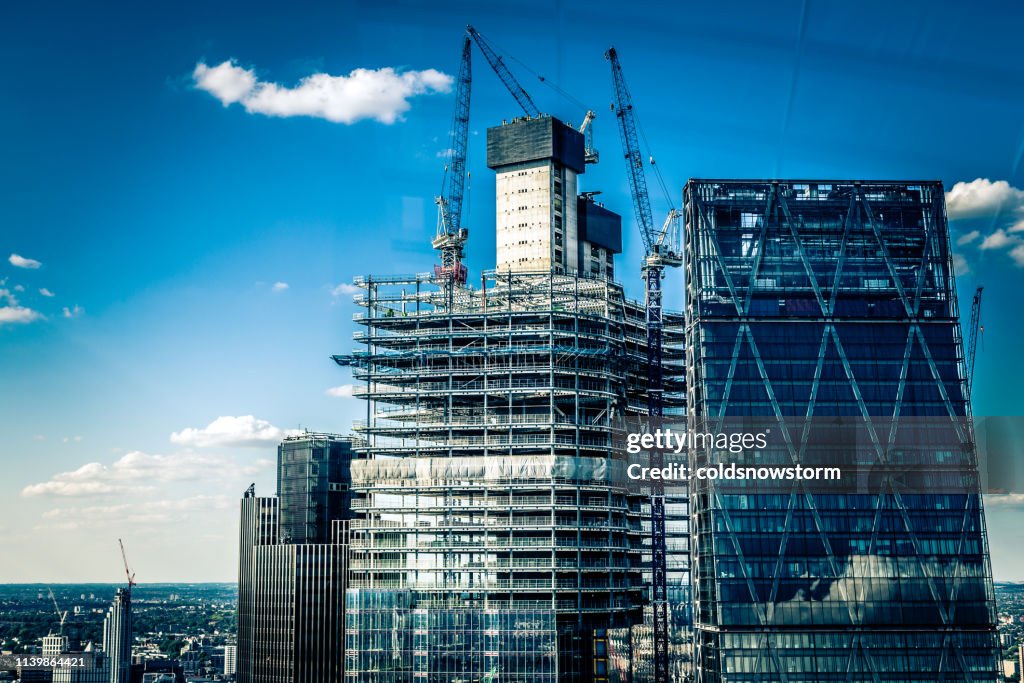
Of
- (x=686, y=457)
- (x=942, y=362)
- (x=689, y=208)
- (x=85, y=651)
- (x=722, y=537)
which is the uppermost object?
(x=689, y=208)

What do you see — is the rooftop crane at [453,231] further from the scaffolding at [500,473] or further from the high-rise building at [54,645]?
the high-rise building at [54,645]

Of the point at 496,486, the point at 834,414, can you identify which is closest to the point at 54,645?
the point at 496,486

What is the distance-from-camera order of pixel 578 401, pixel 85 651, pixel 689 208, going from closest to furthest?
pixel 689 208 → pixel 578 401 → pixel 85 651

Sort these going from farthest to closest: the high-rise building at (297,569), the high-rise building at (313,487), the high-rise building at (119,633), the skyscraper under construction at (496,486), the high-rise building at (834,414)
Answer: the high-rise building at (119,633), the high-rise building at (313,487), the high-rise building at (297,569), the skyscraper under construction at (496,486), the high-rise building at (834,414)

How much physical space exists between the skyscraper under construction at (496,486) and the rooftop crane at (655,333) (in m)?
2.01

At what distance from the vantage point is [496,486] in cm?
11788

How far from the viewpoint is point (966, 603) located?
4171 inches

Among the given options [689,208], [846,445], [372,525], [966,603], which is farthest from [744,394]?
[372,525]

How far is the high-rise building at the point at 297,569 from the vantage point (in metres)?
134

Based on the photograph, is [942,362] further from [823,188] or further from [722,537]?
[722,537]

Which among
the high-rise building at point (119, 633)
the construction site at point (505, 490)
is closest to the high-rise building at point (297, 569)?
the construction site at point (505, 490)

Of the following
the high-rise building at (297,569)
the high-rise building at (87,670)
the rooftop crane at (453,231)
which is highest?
the rooftop crane at (453,231)

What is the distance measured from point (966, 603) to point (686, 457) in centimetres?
2769

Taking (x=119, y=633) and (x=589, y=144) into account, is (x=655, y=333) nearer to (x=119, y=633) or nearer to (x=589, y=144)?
(x=589, y=144)
